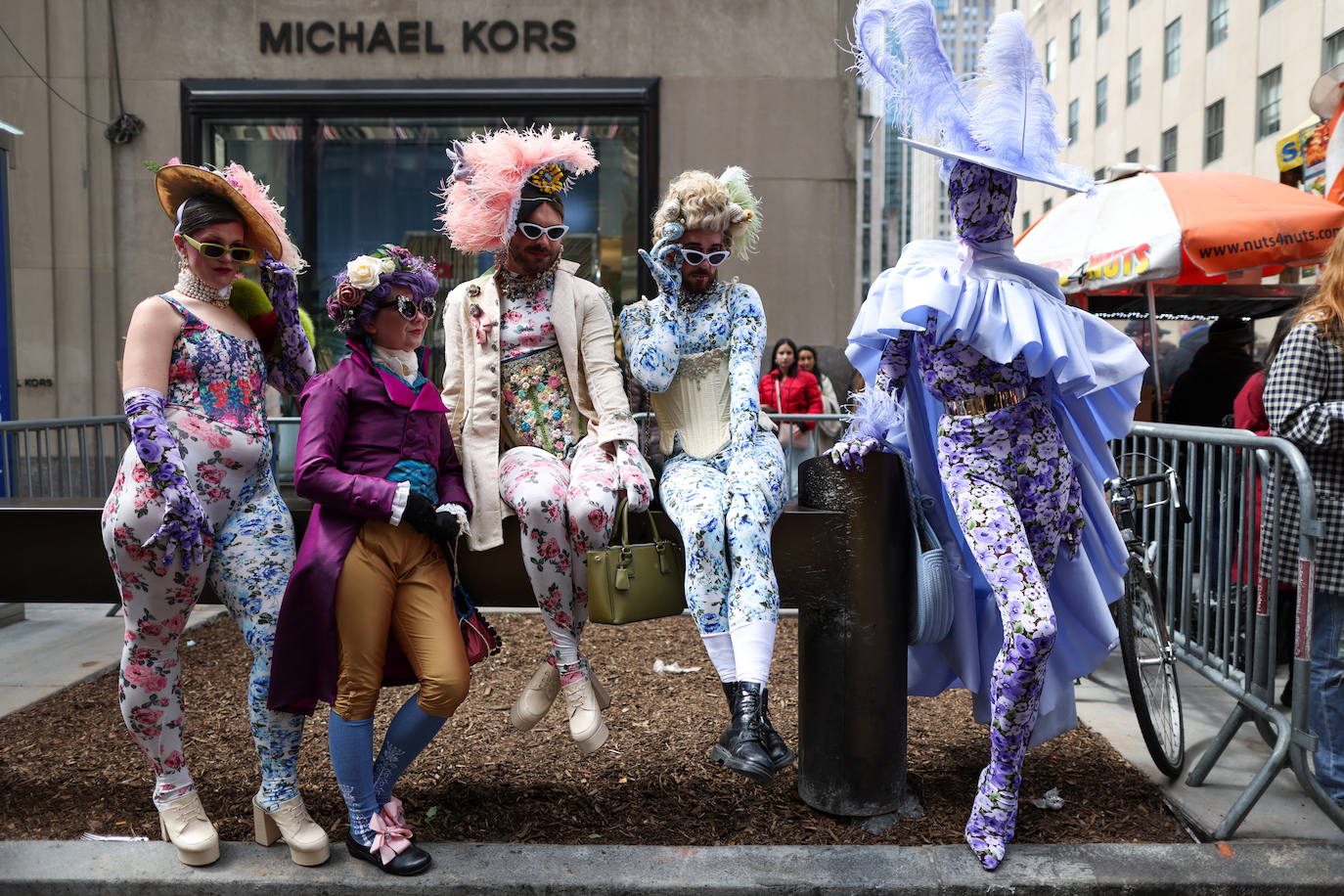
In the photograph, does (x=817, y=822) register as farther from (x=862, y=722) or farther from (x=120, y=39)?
(x=120, y=39)

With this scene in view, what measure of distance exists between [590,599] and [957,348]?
136cm

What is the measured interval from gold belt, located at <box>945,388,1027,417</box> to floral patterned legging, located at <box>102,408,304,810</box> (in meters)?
2.12

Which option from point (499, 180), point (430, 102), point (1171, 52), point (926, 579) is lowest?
point (926, 579)

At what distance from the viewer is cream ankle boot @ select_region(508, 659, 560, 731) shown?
347 cm

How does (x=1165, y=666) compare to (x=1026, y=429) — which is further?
(x=1165, y=666)

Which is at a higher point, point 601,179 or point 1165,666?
point 601,179

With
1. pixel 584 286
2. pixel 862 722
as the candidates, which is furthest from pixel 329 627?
pixel 862 722

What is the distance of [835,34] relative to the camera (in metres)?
9.98

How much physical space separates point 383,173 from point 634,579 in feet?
26.1

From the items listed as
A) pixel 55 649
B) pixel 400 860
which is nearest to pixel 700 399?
pixel 400 860

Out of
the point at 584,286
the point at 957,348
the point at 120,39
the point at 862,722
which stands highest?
the point at 120,39

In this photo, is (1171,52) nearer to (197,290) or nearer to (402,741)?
(197,290)

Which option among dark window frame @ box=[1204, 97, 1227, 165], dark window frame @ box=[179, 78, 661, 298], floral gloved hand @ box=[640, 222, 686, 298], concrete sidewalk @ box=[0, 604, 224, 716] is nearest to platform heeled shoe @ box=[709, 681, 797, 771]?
floral gloved hand @ box=[640, 222, 686, 298]

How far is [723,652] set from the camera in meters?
3.24
